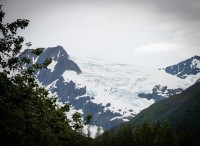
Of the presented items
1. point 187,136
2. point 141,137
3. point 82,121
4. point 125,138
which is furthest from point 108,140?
point 82,121

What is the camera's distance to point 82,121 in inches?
659

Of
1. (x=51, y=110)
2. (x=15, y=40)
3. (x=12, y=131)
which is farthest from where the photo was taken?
(x=15, y=40)

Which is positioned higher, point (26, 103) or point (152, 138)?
point (26, 103)

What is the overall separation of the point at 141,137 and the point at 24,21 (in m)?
132

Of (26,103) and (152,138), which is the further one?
(152,138)

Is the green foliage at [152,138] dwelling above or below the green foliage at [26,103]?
below

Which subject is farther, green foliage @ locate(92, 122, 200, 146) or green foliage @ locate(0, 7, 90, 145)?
green foliage @ locate(92, 122, 200, 146)

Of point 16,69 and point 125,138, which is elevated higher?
point 16,69

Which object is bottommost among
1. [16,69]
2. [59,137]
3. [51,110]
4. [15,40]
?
[59,137]

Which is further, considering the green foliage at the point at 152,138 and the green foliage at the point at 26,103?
the green foliage at the point at 152,138

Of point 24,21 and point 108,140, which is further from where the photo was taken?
point 108,140

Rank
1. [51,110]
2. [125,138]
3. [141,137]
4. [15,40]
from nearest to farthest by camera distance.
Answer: [51,110] < [15,40] < [141,137] < [125,138]

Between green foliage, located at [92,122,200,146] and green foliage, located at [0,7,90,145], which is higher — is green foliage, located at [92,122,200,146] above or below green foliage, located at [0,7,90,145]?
below

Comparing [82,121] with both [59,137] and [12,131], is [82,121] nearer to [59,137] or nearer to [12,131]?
[59,137]
